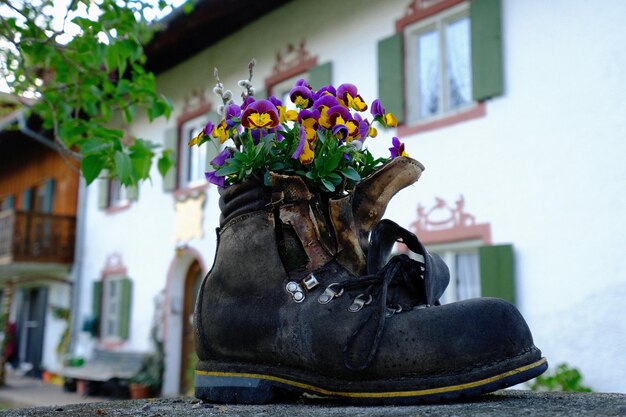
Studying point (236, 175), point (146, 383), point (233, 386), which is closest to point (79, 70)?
point (236, 175)

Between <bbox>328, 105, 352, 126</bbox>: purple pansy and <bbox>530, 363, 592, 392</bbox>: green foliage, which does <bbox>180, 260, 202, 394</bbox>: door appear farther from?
<bbox>328, 105, 352, 126</bbox>: purple pansy

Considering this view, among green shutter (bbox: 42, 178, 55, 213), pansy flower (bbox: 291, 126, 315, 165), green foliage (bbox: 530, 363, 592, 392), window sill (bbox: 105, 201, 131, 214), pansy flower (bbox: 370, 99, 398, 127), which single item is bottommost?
green foliage (bbox: 530, 363, 592, 392)

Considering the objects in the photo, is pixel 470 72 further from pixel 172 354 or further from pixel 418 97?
pixel 172 354

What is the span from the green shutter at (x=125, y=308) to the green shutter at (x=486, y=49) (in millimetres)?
6626

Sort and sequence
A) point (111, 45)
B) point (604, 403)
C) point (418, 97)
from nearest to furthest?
point (604, 403)
point (111, 45)
point (418, 97)

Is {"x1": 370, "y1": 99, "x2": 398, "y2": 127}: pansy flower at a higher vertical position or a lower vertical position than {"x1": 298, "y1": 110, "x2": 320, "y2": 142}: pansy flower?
higher

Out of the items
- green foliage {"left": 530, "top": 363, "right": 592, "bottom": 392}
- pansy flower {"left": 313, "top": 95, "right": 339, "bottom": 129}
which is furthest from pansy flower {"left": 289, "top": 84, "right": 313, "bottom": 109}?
green foliage {"left": 530, "top": 363, "right": 592, "bottom": 392}

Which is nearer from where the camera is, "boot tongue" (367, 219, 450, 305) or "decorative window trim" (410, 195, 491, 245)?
"boot tongue" (367, 219, 450, 305)

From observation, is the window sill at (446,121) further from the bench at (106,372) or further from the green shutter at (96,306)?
the green shutter at (96,306)

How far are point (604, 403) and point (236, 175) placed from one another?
0.80 meters

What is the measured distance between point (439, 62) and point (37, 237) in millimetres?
8688

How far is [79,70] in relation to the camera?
3139 mm

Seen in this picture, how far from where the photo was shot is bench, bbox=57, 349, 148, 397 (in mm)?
9717

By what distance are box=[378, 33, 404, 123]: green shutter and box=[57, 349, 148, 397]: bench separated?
216 inches
